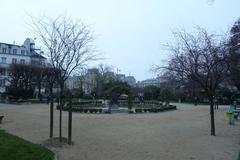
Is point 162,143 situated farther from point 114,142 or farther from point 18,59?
point 18,59

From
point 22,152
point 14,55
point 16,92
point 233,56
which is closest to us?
point 22,152

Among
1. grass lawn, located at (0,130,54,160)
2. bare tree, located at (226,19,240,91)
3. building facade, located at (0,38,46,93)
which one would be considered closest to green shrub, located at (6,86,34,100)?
building facade, located at (0,38,46,93)

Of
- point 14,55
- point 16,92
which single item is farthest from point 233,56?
point 14,55

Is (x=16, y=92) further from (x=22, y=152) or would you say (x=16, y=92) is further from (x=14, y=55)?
(x=22, y=152)

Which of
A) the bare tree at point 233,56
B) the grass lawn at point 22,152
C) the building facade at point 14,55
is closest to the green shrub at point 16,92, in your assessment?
the building facade at point 14,55

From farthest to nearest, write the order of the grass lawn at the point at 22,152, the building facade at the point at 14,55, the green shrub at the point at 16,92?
the building facade at the point at 14,55 < the green shrub at the point at 16,92 < the grass lawn at the point at 22,152

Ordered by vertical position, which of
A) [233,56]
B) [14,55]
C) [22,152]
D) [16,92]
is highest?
[14,55]

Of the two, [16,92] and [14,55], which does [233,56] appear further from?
[14,55]

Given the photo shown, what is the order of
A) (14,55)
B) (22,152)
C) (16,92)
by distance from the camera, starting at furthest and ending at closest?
(14,55) < (16,92) < (22,152)

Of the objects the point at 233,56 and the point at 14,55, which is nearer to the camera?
the point at 233,56

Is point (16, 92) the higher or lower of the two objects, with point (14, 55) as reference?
lower

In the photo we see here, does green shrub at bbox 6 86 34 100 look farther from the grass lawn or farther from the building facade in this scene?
the grass lawn

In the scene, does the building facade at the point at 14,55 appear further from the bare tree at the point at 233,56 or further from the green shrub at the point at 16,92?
the bare tree at the point at 233,56

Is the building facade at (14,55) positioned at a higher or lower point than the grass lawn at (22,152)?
higher
